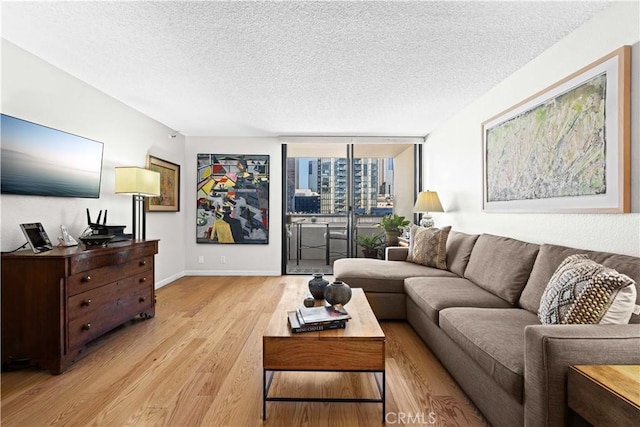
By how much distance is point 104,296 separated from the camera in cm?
266

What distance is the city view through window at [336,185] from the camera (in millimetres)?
5504

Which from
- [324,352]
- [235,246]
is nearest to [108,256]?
[324,352]

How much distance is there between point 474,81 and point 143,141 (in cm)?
391

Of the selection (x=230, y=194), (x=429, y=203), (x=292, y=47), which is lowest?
(x=429, y=203)

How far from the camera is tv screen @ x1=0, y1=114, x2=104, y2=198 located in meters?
2.34

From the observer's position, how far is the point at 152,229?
4371mm

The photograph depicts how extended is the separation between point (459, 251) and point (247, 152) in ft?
11.9

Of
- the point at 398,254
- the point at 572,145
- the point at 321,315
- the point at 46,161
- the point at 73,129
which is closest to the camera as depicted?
the point at 321,315

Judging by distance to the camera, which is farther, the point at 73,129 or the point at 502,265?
the point at 73,129

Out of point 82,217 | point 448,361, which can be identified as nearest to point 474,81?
point 448,361

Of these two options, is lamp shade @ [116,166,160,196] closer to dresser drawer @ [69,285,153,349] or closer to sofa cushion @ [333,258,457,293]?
dresser drawer @ [69,285,153,349]

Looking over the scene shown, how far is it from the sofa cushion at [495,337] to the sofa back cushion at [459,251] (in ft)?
3.46

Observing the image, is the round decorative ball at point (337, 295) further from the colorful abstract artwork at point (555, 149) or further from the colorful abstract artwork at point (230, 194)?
the colorful abstract artwork at point (230, 194)

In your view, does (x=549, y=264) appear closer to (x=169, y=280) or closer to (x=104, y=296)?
(x=104, y=296)
